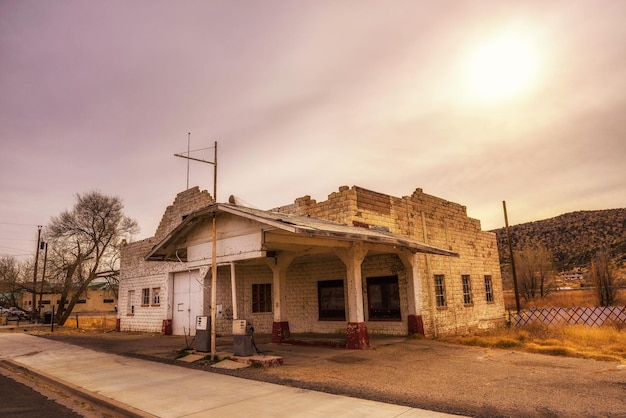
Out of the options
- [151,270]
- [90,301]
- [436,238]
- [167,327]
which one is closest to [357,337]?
[436,238]

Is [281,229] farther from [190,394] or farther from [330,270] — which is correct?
[330,270]

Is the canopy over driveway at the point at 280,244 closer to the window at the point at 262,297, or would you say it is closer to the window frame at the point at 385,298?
the window frame at the point at 385,298

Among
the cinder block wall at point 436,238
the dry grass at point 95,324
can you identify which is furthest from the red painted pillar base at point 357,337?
the dry grass at point 95,324

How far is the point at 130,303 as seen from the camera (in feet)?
79.7

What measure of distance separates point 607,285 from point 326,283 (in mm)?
23219

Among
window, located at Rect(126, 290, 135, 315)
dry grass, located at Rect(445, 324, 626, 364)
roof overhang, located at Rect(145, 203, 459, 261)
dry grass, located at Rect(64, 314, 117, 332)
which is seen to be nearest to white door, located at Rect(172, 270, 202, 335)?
window, located at Rect(126, 290, 135, 315)

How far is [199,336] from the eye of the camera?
1192 cm

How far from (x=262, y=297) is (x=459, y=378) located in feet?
42.5

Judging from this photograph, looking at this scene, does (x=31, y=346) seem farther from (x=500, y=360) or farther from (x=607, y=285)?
(x=607, y=285)

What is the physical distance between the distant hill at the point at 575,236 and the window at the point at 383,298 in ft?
173

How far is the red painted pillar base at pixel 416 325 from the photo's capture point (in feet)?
49.0

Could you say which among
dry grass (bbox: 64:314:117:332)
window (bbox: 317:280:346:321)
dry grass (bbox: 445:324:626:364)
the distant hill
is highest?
the distant hill

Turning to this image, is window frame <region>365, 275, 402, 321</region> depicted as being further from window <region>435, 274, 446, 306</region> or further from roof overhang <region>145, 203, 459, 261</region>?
window <region>435, 274, 446, 306</region>

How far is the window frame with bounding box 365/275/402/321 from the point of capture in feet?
52.1
